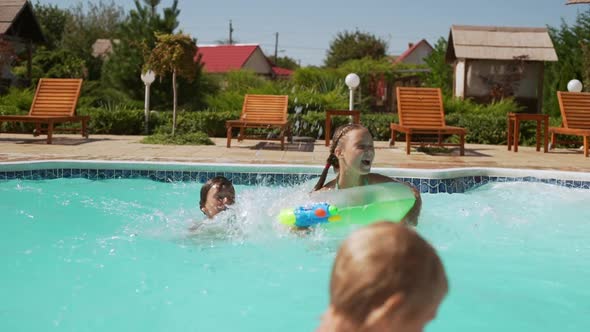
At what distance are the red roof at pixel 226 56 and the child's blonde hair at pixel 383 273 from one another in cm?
4868

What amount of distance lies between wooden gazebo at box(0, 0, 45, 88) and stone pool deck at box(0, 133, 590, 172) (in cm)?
1308

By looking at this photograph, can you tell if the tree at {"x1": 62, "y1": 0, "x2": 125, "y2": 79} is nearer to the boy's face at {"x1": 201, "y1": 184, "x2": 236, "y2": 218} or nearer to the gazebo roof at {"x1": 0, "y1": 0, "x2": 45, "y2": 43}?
the gazebo roof at {"x1": 0, "y1": 0, "x2": 45, "y2": 43}

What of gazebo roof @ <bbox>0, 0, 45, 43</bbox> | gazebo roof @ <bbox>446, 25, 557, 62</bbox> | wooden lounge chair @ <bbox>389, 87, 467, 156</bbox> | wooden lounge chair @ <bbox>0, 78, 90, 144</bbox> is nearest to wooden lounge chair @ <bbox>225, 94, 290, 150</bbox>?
wooden lounge chair @ <bbox>389, 87, 467, 156</bbox>

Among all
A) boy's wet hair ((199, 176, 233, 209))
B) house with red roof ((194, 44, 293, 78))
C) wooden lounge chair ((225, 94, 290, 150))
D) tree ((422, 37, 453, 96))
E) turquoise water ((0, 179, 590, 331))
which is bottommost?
turquoise water ((0, 179, 590, 331))

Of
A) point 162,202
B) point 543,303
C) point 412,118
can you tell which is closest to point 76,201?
point 162,202

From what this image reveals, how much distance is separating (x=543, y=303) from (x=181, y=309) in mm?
2241

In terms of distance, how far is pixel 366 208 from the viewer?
423 centimetres

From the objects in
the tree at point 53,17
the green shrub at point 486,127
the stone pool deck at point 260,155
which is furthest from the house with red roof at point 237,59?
the stone pool deck at point 260,155

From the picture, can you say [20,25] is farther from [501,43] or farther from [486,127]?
[486,127]

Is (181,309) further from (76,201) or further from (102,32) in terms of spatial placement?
(102,32)

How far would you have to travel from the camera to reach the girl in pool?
414 centimetres

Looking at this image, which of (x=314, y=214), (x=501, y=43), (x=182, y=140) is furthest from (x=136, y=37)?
(x=314, y=214)

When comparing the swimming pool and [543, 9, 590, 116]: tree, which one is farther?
[543, 9, 590, 116]: tree

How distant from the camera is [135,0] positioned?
19.5 m
